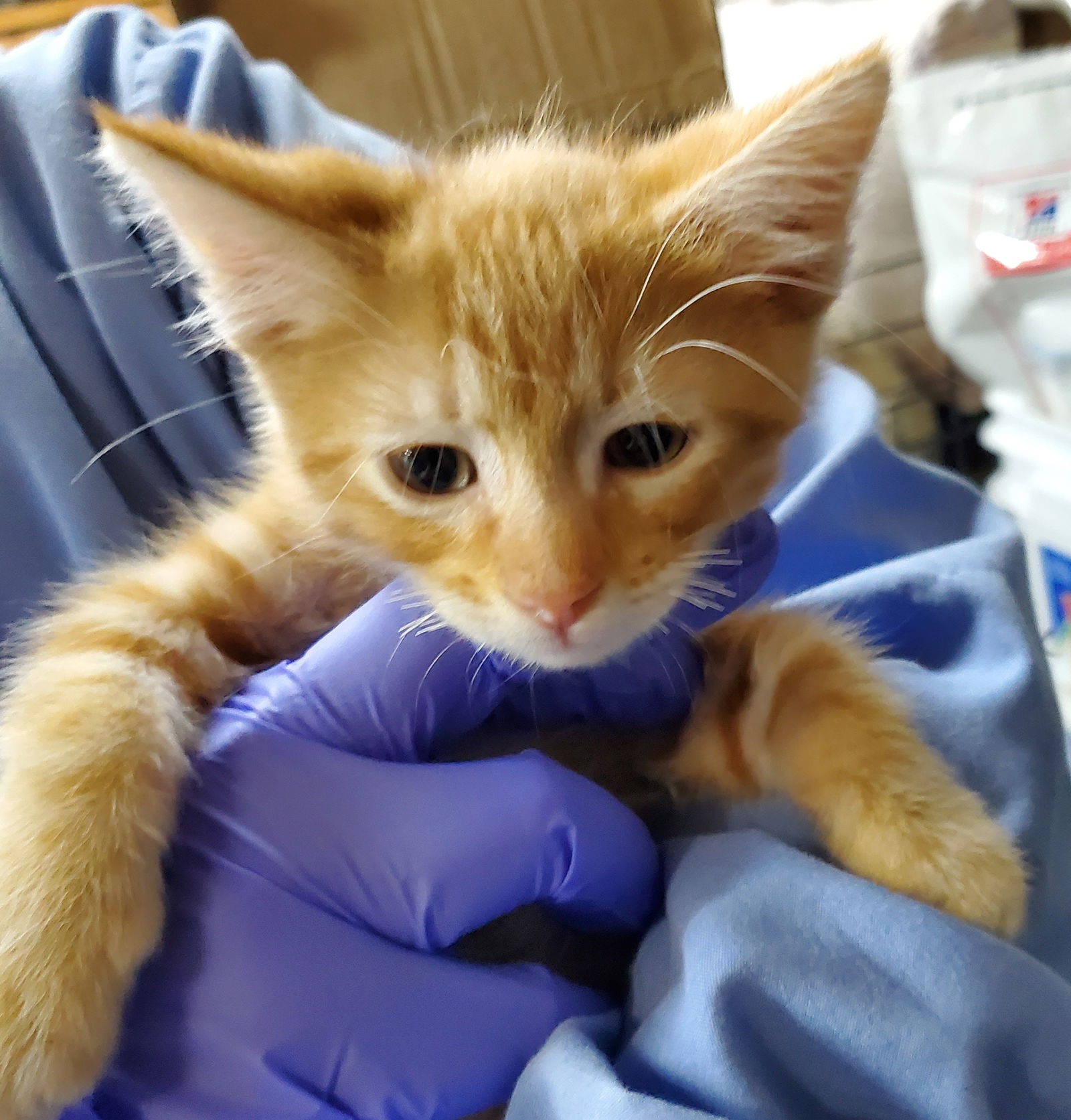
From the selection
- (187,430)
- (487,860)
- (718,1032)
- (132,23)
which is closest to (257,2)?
(132,23)

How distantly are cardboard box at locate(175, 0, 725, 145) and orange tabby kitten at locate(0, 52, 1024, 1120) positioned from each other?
45.1 inches

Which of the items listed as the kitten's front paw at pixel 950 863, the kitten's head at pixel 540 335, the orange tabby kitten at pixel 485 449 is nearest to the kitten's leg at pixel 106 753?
the orange tabby kitten at pixel 485 449

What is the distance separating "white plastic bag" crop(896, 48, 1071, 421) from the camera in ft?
5.76

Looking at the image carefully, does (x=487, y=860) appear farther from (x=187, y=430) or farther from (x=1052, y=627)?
(x=1052, y=627)

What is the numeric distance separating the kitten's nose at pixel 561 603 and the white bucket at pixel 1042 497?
1.59 metres

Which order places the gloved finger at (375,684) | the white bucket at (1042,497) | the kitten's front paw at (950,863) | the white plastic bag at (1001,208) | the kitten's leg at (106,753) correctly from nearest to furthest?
1. the kitten's leg at (106,753)
2. the kitten's front paw at (950,863)
3. the gloved finger at (375,684)
4. the white plastic bag at (1001,208)
5. the white bucket at (1042,497)

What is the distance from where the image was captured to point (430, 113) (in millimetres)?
1908

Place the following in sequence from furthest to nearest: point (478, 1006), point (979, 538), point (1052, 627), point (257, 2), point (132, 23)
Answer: point (1052, 627), point (257, 2), point (132, 23), point (979, 538), point (478, 1006)

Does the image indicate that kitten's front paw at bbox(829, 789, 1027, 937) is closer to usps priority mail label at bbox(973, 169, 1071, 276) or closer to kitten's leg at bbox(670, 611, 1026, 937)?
kitten's leg at bbox(670, 611, 1026, 937)

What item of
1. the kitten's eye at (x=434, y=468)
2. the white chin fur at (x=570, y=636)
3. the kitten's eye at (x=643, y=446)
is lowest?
the white chin fur at (x=570, y=636)

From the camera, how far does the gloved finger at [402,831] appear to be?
75cm

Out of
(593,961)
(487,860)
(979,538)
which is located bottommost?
(593,961)

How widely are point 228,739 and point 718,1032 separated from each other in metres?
0.47

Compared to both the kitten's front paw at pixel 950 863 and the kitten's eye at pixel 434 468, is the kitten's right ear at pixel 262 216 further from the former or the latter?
the kitten's front paw at pixel 950 863
